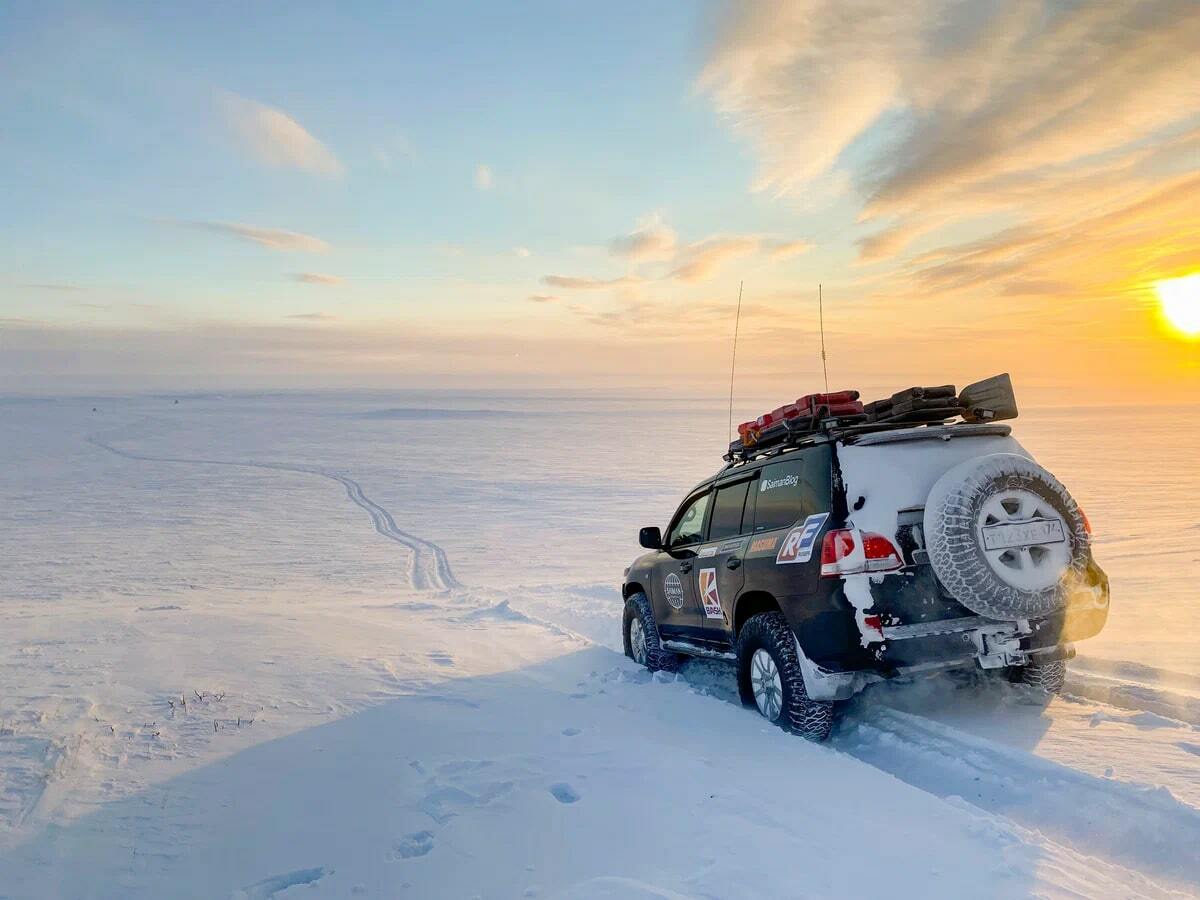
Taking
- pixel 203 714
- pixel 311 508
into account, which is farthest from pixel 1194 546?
pixel 311 508

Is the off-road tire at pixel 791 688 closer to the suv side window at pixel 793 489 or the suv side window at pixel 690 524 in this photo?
the suv side window at pixel 793 489

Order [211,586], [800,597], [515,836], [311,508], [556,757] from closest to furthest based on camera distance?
[515,836] → [556,757] → [800,597] → [211,586] → [311,508]

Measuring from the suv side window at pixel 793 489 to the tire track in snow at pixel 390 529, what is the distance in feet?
24.2

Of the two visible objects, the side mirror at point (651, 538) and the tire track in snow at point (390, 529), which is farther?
the tire track in snow at point (390, 529)

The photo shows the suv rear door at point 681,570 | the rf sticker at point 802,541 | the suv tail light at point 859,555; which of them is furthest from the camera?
the suv rear door at point 681,570

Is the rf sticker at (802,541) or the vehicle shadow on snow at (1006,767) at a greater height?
the rf sticker at (802,541)

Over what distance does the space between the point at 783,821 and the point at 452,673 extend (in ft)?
11.6

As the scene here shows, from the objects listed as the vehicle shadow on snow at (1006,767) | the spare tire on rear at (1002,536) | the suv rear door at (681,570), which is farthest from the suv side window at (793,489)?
the vehicle shadow on snow at (1006,767)

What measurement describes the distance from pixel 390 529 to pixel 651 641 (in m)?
11.8

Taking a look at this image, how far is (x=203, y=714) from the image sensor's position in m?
5.25

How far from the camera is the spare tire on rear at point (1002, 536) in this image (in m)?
4.59

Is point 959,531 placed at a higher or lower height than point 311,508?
higher

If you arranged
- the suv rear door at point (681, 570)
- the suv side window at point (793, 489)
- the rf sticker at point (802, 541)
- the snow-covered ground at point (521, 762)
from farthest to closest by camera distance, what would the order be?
the suv rear door at point (681, 570), the suv side window at point (793, 489), the rf sticker at point (802, 541), the snow-covered ground at point (521, 762)

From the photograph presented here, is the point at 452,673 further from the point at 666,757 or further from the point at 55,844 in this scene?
the point at 55,844
